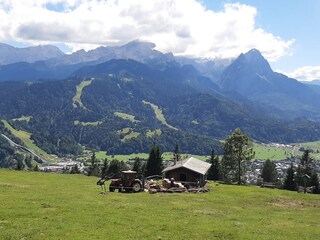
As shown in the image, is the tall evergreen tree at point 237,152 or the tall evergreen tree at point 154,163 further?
the tall evergreen tree at point 154,163

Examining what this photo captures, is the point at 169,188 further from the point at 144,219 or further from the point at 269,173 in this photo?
the point at 269,173

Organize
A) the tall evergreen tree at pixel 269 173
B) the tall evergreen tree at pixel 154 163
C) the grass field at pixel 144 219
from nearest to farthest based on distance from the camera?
1. the grass field at pixel 144 219
2. the tall evergreen tree at pixel 154 163
3. the tall evergreen tree at pixel 269 173

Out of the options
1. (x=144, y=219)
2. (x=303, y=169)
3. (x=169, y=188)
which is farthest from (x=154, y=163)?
(x=144, y=219)

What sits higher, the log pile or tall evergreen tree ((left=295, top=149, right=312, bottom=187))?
tall evergreen tree ((left=295, top=149, right=312, bottom=187))

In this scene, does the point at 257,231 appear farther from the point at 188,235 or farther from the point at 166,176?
the point at 166,176

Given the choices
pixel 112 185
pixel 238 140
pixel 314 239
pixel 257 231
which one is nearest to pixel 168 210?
pixel 257 231

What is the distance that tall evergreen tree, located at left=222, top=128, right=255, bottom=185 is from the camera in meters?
114

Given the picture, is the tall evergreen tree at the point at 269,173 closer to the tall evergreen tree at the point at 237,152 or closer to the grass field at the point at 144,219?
the tall evergreen tree at the point at 237,152

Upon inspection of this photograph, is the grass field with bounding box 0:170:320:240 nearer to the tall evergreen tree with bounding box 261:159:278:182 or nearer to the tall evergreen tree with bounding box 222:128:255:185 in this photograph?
the tall evergreen tree with bounding box 222:128:255:185

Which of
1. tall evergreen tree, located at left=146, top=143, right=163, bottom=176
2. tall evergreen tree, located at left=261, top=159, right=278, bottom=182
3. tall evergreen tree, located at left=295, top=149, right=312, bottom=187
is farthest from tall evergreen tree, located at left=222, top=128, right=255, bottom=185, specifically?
tall evergreen tree, located at left=261, top=159, right=278, bottom=182

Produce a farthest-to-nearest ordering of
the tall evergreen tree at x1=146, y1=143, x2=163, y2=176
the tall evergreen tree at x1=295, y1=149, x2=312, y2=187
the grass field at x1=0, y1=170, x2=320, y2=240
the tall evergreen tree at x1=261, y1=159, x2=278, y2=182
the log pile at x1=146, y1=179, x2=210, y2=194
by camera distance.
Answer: the tall evergreen tree at x1=261, y1=159, x2=278, y2=182 < the tall evergreen tree at x1=146, y1=143, x2=163, y2=176 < the tall evergreen tree at x1=295, y1=149, x2=312, y2=187 < the log pile at x1=146, y1=179, x2=210, y2=194 < the grass field at x1=0, y1=170, x2=320, y2=240

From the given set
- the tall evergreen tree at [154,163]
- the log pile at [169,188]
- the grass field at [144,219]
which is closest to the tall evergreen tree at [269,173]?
the tall evergreen tree at [154,163]

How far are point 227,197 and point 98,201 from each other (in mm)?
23879

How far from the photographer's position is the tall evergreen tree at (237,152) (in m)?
114
